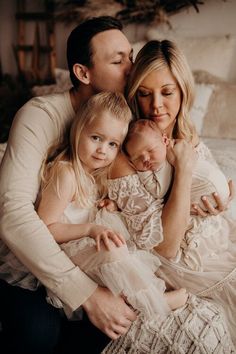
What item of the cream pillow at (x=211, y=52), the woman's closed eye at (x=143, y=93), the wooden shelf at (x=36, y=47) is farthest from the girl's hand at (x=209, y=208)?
the wooden shelf at (x=36, y=47)

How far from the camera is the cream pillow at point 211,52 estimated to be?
302 cm

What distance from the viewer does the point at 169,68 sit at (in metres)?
1.47

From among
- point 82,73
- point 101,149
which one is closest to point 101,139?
point 101,149

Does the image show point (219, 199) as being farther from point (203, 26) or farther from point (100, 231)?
point (203, 26)

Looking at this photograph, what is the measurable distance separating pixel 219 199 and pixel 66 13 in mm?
2910

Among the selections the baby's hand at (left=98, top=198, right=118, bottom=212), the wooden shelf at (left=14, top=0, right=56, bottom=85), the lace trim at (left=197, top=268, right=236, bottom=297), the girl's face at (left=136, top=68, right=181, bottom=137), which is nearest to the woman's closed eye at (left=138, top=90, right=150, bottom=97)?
the girl's face at (left=136, top=68, right=181, bottom=137)

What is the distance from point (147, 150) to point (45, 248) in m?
0.48

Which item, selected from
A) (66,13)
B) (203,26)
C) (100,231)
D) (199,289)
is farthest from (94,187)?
(66,13)

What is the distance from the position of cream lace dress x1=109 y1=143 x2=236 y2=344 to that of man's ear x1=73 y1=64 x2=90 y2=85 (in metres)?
0.53

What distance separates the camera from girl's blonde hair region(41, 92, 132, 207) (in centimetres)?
137

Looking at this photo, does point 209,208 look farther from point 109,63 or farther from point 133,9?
point 133,9

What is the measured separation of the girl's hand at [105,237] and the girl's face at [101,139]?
0.28 m

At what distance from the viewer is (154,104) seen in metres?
1.48

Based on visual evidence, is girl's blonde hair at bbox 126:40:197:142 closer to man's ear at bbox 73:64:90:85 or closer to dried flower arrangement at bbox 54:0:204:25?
man's ear at bbox 73:64:90:85
